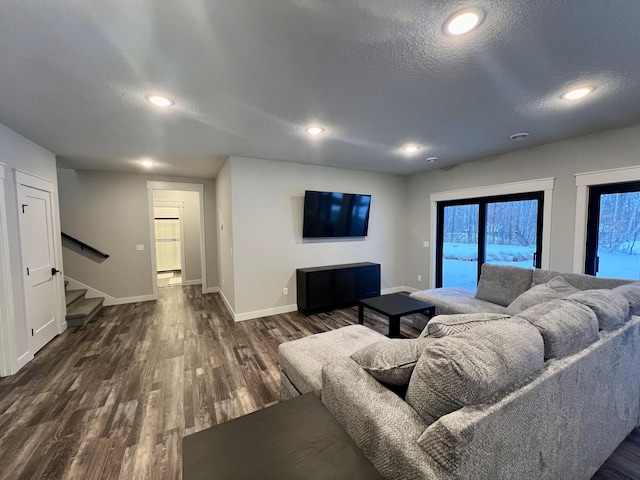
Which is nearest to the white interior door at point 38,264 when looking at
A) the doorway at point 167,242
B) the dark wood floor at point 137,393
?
the dark wood floor at point 137,393

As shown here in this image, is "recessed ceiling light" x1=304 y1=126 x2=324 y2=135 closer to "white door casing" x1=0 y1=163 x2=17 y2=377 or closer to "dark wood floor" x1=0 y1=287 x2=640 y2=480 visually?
"dark wood floor" x1=0 y1=287 x2=640 y2=480

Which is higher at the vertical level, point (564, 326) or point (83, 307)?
point (564, 326)

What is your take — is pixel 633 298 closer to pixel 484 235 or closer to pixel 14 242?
pixel 484 235

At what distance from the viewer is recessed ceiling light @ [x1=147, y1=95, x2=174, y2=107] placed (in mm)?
2143

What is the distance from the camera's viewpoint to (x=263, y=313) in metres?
4.26

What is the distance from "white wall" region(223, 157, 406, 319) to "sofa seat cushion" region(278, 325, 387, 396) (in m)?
2.16

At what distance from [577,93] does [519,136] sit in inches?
43.4

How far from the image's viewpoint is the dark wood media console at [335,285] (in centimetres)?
425

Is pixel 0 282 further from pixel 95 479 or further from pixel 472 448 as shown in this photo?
pixel 472 448

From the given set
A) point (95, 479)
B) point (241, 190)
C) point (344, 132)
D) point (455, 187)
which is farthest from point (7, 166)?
point (455, 187)

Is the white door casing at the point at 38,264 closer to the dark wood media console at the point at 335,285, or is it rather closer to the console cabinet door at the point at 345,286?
the dark wood media console at the point at 335,285

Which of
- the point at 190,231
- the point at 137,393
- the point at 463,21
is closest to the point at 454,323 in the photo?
the point at 463,21

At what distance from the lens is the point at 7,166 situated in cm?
271

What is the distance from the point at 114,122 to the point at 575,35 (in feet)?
12.2
